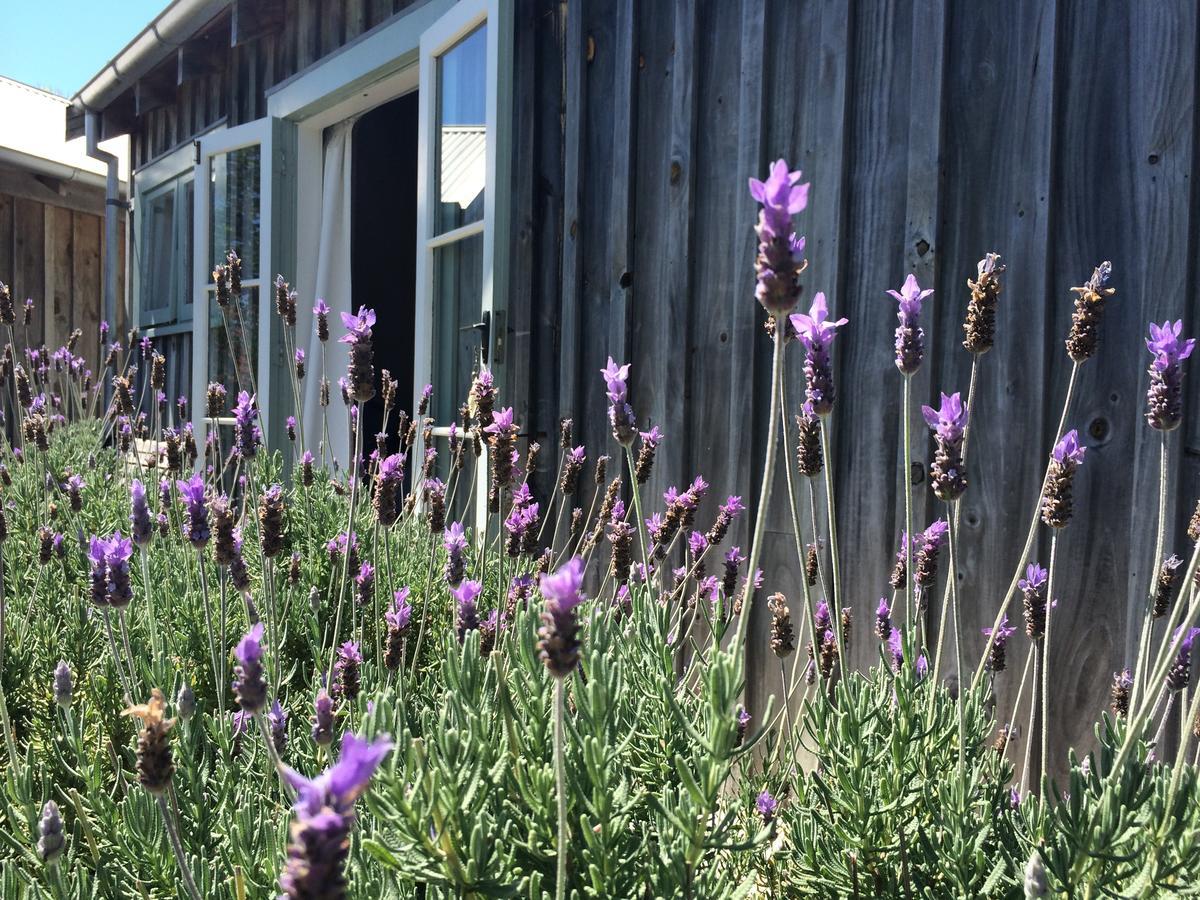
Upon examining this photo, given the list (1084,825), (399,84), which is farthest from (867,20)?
(399,84)

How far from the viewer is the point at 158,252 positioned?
647cm

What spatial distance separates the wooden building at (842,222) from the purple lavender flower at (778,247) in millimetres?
1342

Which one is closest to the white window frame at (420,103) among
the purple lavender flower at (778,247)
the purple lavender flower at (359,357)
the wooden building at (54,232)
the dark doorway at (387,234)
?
the dark doorway at (387,234)

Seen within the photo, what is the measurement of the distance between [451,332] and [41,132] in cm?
728

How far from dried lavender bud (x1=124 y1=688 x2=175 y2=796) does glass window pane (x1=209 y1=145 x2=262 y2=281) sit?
4907mm

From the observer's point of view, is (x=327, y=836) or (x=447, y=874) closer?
(x=327, y=836)

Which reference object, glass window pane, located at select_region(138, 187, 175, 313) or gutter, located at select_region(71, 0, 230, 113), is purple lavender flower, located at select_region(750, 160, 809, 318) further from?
glass window pane, located at select_region(138, 187, 175, 313)

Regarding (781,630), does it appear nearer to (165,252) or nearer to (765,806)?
(765,806)

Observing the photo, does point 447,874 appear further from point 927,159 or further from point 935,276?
point 927,159

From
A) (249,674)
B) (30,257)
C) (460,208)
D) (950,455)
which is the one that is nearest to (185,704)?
(249,674)

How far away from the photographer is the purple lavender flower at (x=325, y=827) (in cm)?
51

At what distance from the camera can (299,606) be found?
2191 millimetres

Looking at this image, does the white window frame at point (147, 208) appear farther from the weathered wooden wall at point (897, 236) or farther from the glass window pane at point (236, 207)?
the weathered wooden wall at point (897, 236)

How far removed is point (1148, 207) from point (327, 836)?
6.33ft
